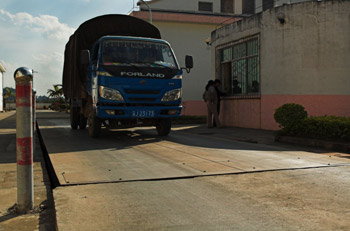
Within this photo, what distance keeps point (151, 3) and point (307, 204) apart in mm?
25833

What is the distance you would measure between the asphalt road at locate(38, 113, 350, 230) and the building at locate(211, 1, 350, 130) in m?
5.19

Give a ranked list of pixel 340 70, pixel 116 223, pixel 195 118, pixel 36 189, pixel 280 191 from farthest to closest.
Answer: pixel 195 118
pixel 340 70
pixel 36 189
pixel 280 191
pixel 116 223

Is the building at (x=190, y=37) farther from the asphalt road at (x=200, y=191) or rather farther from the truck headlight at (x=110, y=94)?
the asphalt road at (x=200, y=191)

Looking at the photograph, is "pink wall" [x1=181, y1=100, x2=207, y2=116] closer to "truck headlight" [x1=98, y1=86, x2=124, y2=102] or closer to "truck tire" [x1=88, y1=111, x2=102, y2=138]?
"truck tire" [x1=88, y1=111, x2=102, y2=138]

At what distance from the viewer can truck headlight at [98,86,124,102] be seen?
29.6 ft

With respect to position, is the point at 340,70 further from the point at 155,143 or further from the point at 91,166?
the point at 91,166

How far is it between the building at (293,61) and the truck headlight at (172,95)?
455 centimetres

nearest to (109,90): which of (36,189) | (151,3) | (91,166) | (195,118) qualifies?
(91,166)

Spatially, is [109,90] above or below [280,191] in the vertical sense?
above

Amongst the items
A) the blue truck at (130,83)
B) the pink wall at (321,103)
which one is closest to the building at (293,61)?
the pink wall at (321,103)

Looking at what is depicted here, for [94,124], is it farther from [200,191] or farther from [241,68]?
[241,68]

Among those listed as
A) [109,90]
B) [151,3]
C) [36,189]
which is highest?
[151,3]

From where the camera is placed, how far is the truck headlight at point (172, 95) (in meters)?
9.56

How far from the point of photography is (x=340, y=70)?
38.4 feet
